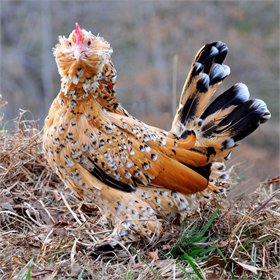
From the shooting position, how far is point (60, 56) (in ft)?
13.1

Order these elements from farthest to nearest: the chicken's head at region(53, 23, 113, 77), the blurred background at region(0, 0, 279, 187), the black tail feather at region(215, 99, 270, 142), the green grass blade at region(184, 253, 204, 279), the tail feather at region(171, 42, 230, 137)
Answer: the blurred background at region(0, 0, 279, 187) < the tail feather at region(171, 42, 230, 137) < the black tail feather at region(215, 99, 270, 142) < the chicken's head at region(53, 23, 113, 77) < the green grass blade at region(184, 253, 204, 279)

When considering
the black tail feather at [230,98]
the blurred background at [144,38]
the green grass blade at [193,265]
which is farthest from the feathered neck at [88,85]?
the blurred background at [144,38]

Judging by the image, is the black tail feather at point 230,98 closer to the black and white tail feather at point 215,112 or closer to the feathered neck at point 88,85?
the black and white tail feather at point 215,112

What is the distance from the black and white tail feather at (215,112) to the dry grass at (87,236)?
0.36m

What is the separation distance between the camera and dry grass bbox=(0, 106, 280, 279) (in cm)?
381

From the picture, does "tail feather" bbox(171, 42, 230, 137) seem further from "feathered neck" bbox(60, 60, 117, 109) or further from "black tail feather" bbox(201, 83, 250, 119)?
"feathered neck" bbox(60, 60, 117, 109)

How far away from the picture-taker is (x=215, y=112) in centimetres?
430

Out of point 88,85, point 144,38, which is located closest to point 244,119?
point 88,85

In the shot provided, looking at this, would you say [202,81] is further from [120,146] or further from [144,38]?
[144,38]

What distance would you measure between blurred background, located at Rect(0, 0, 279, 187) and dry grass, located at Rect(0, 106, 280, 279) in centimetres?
714

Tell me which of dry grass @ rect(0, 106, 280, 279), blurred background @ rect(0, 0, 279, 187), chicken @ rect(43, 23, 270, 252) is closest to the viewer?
dry grass @ rect(0, 106, 280, 279)

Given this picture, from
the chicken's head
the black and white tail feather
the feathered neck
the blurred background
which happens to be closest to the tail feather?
the black and white tail feather

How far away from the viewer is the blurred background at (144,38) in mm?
12359

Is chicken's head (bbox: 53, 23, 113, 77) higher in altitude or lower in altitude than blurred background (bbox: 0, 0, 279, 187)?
higher
